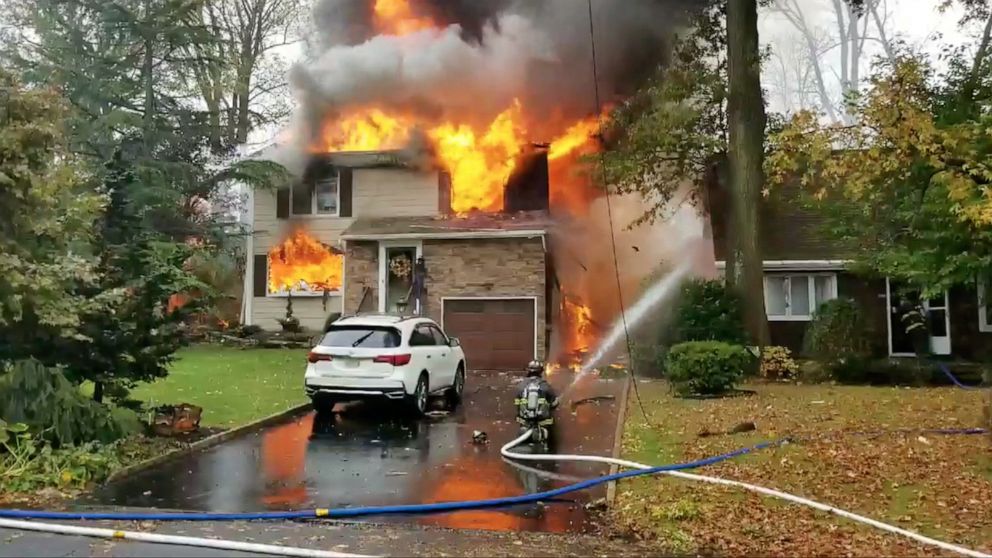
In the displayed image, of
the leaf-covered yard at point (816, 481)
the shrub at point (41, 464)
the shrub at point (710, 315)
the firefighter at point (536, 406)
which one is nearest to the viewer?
the leaf-covered yard at point (816, 481)

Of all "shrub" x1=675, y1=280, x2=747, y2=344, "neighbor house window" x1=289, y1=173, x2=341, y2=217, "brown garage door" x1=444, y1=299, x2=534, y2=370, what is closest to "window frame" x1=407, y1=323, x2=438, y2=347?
"shrub" x1=675, y1=280, x2=747, y2=344

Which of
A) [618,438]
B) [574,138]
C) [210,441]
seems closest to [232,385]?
[210,441]

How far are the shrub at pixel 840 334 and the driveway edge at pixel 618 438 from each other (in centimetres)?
435

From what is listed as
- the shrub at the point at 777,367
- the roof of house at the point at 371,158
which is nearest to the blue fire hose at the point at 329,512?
the shrub at the point at 777,367

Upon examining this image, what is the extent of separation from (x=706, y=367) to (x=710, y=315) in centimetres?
328

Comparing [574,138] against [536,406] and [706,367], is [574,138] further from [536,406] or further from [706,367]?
[536,406]

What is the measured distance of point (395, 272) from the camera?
21.0 meters

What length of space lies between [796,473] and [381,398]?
5864 millimetres

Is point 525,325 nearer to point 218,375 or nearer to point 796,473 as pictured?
point 218,375

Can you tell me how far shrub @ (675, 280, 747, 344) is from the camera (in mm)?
16516

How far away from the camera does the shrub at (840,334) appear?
16.8 metres

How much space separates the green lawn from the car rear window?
1503 millimetres

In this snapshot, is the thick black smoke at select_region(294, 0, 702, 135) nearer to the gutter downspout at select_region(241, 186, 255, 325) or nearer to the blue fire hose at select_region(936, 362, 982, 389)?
the gutter downspout at select_region(241, 186, 255, 325)

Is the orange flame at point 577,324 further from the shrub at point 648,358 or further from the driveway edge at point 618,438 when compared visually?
the driveway edge at point 618,438
